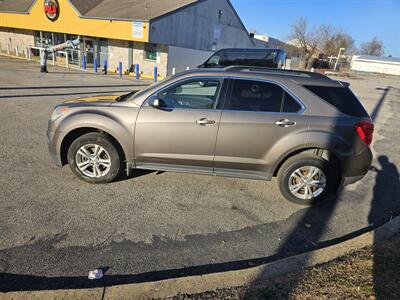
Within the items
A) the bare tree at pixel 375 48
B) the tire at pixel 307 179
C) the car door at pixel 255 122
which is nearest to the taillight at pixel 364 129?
the tire at pixel 307 179

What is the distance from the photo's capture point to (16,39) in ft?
97.0

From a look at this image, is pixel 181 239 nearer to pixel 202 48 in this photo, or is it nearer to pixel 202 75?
pixel 202 75

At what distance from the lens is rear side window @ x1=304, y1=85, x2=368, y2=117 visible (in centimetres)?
375

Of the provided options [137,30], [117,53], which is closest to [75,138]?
[137,30]

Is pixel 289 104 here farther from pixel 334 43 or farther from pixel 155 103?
pixel 334 43

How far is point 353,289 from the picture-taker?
7.77 feet

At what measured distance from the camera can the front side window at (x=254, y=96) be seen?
12.4 feet

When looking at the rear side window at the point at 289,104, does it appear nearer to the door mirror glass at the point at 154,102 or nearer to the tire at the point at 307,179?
the tire at the point at 307,179

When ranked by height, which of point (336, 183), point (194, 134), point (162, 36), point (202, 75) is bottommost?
point (336, 183)

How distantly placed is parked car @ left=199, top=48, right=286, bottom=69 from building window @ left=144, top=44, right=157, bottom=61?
6.33 meters

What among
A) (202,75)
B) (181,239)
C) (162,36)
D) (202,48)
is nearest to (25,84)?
(162,36)

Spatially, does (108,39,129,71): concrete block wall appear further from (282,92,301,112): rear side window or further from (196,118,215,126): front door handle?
(282,92,301,112): rear side window

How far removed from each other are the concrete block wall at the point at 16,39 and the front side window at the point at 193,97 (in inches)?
1202

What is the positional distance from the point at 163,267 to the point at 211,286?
579 mm
